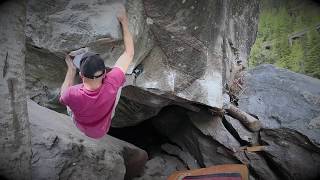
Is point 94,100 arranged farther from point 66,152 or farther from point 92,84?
point 66,152

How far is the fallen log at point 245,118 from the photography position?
6.27 meters

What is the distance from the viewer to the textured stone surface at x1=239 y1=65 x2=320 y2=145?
5.96 m

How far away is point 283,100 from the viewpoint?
21.3 ft

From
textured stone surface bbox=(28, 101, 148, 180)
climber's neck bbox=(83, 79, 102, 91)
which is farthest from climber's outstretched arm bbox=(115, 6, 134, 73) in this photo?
textured stone surface bbox=(28, 101, 148, 180)

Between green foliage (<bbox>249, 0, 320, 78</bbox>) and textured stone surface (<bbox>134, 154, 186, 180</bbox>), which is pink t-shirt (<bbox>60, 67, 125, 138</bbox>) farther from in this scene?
green foliage (<bbox>249, 0, 320, 78</bbox>)

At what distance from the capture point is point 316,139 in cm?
561

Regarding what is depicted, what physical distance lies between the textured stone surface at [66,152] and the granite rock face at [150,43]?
674mm

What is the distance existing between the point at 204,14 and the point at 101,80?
2.17 m

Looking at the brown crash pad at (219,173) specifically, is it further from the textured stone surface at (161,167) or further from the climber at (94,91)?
the climber at (94,91)

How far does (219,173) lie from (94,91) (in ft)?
10.8

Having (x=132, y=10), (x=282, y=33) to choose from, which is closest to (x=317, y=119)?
(x=132, y=10)

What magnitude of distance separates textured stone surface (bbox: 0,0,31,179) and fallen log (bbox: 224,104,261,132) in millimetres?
4010

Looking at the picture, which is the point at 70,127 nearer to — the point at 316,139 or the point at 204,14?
the point at 204,14

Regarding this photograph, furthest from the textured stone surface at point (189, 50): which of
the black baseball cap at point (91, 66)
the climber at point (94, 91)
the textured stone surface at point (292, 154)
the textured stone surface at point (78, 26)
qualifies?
the black baseball cap at point (91, 66)
